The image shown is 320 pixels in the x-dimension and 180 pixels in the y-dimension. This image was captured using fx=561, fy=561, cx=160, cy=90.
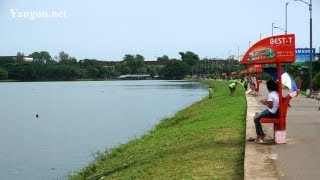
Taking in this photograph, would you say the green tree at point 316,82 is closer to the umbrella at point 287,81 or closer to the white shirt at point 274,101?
the umbrella at point 287,81

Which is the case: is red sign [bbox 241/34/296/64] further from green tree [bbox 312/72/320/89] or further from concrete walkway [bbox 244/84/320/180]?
green tree [bbox 312/72/320/89]

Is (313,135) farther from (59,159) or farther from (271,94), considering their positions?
(59,159)

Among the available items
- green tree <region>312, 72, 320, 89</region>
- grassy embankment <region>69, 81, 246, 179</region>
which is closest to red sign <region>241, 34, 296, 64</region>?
grassy embankment <region>69, 81, 246, 179</region>

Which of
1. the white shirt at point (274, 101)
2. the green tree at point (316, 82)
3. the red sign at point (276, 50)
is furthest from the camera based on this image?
the green tree at point (316, 82)

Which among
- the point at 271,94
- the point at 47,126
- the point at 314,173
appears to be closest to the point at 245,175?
the point at 314,173

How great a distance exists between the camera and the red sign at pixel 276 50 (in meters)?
12.9

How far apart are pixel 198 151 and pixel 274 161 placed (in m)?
2.40

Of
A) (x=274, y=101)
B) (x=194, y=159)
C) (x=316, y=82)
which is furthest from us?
(x=316, y=82)

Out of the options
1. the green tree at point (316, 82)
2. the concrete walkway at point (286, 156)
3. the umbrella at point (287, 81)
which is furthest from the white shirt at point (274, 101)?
the green tree at point (316, 82)

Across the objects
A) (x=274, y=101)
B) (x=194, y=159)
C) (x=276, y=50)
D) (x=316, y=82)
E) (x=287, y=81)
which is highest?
(x=276, y=50)

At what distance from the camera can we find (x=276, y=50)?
12.9 metres

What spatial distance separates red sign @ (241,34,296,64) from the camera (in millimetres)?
12875

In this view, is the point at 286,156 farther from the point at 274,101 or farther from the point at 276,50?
the point at 276,50

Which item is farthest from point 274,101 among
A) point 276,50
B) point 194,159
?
point 194,159
